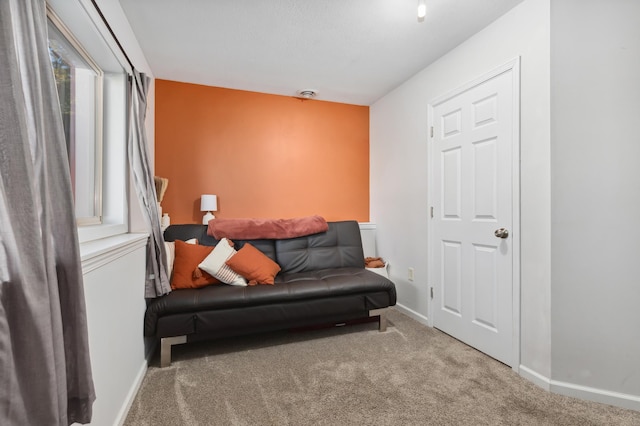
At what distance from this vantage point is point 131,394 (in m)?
1.65

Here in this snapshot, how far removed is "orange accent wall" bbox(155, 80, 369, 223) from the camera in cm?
308

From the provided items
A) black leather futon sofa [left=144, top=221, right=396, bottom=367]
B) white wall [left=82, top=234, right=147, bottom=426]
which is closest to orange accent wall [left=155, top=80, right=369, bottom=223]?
black leather futon sofa [left=144, top=221, right=396, bottom=367]

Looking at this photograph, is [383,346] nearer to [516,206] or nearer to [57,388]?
[516,206]

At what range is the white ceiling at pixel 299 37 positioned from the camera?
194 cm

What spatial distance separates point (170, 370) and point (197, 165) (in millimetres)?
1957

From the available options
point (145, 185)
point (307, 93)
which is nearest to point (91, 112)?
point (145, 185)

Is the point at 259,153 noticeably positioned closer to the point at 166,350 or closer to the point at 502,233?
Result: the point at 166,350

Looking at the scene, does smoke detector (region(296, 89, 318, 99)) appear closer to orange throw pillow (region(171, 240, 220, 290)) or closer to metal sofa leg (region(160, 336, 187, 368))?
orange throw pillow (region(171, 240, 220, 290))

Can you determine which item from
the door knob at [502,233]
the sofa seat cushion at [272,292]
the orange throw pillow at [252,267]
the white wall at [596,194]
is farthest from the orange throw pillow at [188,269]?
the white wall at [596,194]

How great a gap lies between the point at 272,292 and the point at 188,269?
0.71 m

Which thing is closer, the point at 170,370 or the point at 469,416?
the point at 469,416

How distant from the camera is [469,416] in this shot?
1.53 meters

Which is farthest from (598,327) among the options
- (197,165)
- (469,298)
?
(197,165)

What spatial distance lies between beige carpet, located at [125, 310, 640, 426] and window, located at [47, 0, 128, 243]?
1.03 metres
